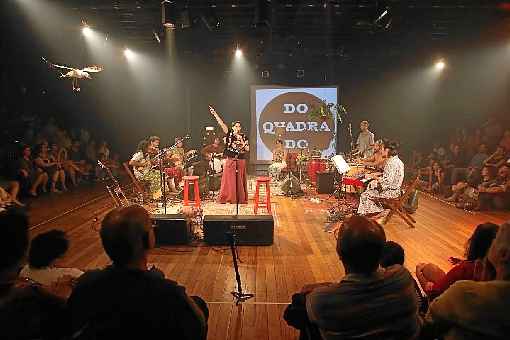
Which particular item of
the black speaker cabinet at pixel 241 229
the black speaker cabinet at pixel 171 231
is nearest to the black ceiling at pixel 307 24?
the black speaker cabinet at pixel 171 231

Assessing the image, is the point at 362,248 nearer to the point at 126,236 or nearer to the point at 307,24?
the point at 126,236

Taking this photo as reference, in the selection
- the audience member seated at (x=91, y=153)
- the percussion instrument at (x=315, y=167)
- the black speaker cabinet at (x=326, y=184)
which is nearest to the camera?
the black speaker cabinet at (x=326, y=184)

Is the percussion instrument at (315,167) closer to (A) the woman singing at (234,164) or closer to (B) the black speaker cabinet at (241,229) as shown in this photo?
(A) the woman singing at (234,164)

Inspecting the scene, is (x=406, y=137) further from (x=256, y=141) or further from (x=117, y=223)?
(x=117, y=223)

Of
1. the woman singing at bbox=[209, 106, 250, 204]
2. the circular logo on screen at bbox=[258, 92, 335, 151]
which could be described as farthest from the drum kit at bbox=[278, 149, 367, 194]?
the circular logo on screen at bbox=[258, 92, 335, 151]

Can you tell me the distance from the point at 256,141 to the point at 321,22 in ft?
17.7

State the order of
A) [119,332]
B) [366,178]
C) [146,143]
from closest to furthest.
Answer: [119,332] → [366,178] → [146,143]

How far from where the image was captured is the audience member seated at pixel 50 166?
9.57 m

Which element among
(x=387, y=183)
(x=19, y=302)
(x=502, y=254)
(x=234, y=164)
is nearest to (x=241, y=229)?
(x=387, y=183)

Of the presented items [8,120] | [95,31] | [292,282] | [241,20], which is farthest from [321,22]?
[8,120]

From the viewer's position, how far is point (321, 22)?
→ 9.88 m

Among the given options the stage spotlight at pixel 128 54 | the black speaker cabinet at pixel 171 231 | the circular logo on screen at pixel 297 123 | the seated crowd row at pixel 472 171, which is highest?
the stage spotlight at pixel 128 54

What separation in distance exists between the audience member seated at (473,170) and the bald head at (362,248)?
25.7 ft

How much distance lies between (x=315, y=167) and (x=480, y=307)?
9433 mm
